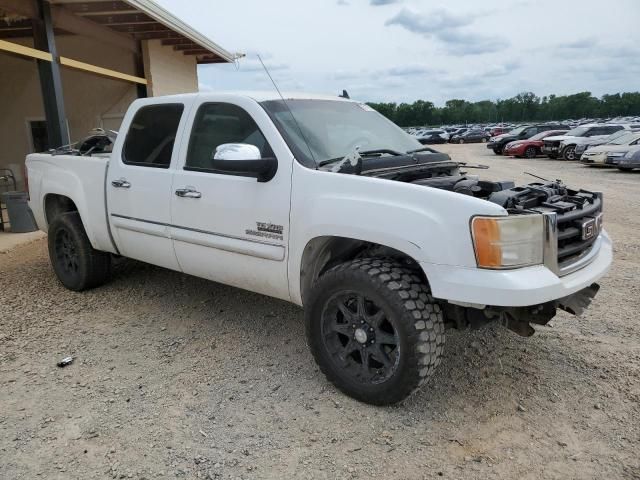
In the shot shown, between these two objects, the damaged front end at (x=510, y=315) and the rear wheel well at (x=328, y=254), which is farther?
the rear wheel well at (x=328, y=254)

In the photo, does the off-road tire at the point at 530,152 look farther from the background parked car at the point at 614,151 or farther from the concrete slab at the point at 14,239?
the concrete slab at the point at 14,239

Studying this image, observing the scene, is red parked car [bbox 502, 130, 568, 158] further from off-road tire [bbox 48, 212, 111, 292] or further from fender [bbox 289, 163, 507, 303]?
fender [bbox 289, 163, 507, 303]

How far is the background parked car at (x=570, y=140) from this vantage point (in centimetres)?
2392

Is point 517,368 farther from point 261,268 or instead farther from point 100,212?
point 100,212

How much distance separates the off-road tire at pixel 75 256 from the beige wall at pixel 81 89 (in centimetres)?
896

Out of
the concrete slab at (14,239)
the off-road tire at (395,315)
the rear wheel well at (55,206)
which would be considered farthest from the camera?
the concrete slab at (14,239)

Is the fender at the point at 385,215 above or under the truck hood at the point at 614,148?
above

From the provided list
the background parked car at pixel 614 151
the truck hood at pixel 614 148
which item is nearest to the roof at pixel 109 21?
the background parked car at pixel 614 151

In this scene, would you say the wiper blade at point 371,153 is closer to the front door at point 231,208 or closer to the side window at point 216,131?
the front door at point 231,208

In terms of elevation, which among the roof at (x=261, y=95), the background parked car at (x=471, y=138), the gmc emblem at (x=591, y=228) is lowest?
the background parked car at (x=471, y=138)

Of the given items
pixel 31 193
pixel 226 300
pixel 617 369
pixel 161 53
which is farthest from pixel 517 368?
pixel 161 53

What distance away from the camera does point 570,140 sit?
23984 mm

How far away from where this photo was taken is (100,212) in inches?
196

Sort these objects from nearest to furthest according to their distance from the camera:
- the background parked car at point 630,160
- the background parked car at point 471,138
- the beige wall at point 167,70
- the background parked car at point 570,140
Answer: the beige wall at point 167,70 → the background parked car at point 630,160 → the background parked car at point 570,140 → the background parked car at point 471,138
